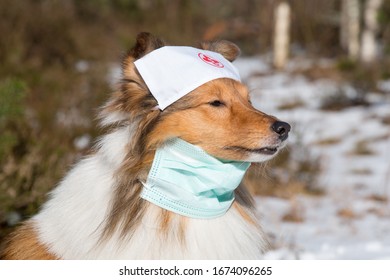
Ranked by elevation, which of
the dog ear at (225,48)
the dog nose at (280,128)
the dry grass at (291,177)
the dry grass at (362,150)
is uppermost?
the dog ear at (225,48)

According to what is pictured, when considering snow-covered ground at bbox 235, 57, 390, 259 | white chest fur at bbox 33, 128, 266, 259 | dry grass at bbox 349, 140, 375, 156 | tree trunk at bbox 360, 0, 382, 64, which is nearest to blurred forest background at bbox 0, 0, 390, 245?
tree trunk at bbox 360, 0, 382, 64

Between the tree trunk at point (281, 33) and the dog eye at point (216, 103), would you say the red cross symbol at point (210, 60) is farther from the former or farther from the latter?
the tree trunk at point (281, 33)

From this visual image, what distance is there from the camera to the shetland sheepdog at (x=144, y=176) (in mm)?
2973

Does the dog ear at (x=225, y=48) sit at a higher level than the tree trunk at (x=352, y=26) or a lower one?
higher

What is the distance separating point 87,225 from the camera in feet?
9.84

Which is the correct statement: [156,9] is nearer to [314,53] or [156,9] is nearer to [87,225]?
[314,53]

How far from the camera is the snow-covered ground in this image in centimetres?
539

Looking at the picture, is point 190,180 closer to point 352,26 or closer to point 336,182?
point 336,182

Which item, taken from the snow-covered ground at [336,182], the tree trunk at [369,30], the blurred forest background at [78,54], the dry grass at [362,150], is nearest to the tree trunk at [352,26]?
the blurred forest background at [78,54]

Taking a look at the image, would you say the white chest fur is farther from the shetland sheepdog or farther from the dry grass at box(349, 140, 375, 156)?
the dry grass at box(349, 140, 375, 156)

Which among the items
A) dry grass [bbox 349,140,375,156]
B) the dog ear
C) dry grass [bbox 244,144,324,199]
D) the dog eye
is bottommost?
dry grass [bbox 349,140,375,156]

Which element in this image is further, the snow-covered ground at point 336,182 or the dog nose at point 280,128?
the snow-covered ground at point 336,182

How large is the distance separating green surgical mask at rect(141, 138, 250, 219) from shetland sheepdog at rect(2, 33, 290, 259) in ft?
0.11

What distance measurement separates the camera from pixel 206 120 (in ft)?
9.94
